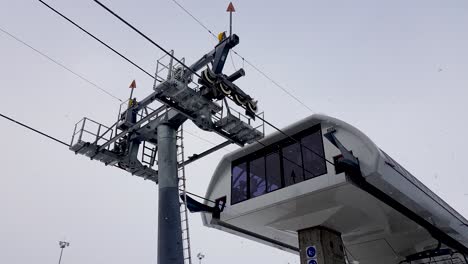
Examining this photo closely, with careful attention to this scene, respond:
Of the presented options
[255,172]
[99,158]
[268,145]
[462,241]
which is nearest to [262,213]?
[255,172]

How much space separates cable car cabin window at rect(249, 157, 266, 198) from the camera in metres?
17.9

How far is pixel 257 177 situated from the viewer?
18.4 metres

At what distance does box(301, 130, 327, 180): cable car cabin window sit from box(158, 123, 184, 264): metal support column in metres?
5.77

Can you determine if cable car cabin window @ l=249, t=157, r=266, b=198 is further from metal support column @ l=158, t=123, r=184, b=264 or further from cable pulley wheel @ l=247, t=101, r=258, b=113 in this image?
metal support column @ l=158, t=123, r=184, b=264

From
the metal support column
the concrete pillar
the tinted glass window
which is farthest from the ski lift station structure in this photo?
the metal support column

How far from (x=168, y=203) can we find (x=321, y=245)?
28.3 ft

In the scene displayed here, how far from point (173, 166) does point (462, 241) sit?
62.9 ft

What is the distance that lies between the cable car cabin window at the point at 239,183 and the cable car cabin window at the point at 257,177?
383mm

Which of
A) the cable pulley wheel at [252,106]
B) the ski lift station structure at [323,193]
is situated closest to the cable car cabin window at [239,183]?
the ski lift station structure at [323,193]

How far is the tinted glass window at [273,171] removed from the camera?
685 inches

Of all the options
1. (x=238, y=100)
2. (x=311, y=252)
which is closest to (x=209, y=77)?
(x=238, y=100)

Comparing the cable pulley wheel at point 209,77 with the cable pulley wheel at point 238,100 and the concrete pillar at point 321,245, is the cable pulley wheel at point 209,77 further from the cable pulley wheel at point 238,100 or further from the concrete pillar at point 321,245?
the concrete pillar at point 321,245

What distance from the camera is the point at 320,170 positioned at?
15969 mm

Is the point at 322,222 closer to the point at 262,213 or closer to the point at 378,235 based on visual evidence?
the point at 262,213
